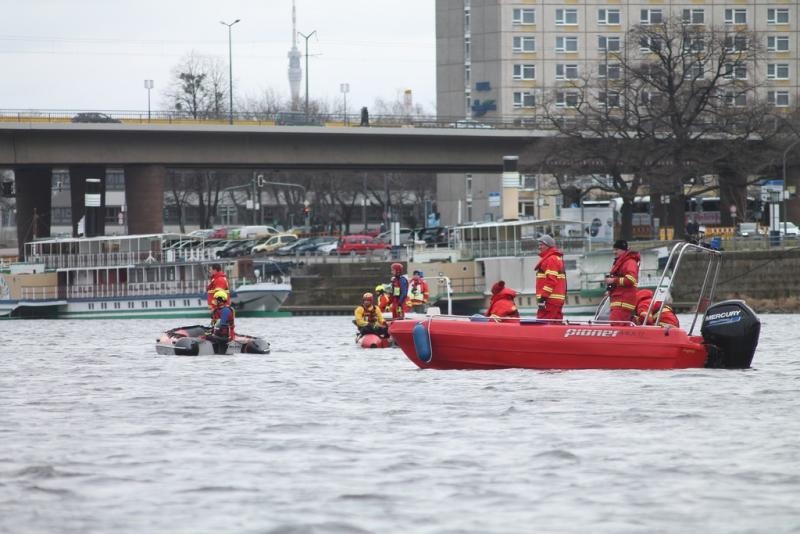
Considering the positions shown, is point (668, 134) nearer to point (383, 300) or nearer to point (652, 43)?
point (652, 43)

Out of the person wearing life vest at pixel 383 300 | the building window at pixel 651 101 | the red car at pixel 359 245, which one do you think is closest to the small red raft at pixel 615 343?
the person wearing life vest at pixel 383 300

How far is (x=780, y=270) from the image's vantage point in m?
58.6

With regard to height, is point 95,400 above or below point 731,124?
below

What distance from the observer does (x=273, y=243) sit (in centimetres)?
8550

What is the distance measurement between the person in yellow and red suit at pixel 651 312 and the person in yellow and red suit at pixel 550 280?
1.20 m

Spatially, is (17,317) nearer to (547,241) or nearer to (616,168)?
(616,168)

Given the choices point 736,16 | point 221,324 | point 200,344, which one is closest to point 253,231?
point 736,16

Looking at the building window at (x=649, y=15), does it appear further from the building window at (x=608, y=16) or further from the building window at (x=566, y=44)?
the building window at (x=566, y=44)

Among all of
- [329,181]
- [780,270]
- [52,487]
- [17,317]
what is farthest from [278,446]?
[329,181]

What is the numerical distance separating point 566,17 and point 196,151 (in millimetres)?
42939

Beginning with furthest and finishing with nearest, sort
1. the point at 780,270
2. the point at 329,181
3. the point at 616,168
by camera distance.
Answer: the point at 329,181
the point at 616,168
the point at 780,270

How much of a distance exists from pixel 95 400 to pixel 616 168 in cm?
4939

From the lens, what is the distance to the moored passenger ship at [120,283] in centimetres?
6238

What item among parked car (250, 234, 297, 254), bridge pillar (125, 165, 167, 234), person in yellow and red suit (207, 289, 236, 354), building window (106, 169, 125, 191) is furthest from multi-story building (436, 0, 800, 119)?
person in yellow and red suit (207, 289, 236, 354)
